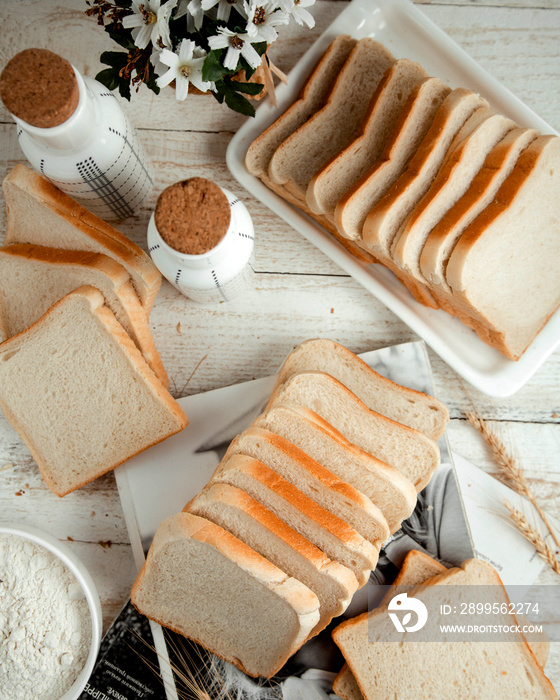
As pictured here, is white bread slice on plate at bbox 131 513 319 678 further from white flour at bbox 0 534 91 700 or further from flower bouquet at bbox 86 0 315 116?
flower bouquet at bbox 86 0 315 116

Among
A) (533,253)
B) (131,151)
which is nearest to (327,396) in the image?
(533,253)

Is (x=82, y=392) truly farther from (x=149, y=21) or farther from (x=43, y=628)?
(x=149, y=21)

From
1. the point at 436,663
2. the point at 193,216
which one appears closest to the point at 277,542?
the point at 436,663

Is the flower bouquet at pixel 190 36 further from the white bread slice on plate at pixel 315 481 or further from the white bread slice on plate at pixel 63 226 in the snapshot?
the white bread slice on plate at pixel 315 481

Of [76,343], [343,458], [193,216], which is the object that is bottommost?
[76,343]

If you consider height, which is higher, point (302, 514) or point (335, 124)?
point (335, 124)

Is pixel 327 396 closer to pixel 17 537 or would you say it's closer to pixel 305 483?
pixel 305 483

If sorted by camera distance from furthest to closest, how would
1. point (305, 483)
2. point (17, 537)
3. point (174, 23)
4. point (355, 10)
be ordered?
point (355, 10)
point (17, 537)
point (305, 483)
point (174, 23)
